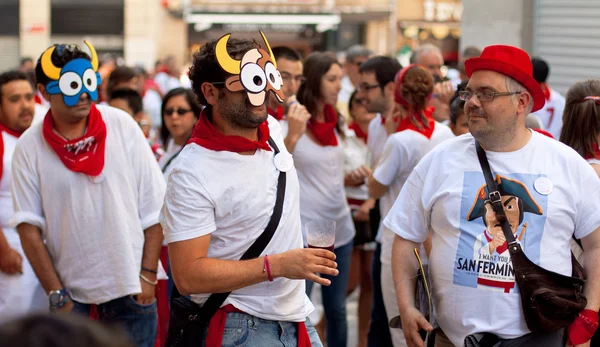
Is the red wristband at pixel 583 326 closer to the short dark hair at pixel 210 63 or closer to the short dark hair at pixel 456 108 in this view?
the short dark hair at pixel 210 63

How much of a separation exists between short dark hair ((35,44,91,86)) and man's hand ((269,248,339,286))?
209cm

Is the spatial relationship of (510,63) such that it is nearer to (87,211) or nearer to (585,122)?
(585,122)

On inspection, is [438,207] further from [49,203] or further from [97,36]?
[97,36]

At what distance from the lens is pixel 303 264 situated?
3.16 meters

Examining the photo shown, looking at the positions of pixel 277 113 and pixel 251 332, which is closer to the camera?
pixel 251 332

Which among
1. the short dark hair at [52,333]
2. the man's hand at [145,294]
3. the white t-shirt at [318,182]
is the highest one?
the short dark hair at [52,333]

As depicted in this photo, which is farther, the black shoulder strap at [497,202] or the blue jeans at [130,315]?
the blue jeans at [130,315]

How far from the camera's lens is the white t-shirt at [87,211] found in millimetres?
4453

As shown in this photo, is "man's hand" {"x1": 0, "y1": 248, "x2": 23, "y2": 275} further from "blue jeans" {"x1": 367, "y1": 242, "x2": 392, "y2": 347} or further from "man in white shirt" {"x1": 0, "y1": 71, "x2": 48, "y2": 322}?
"blue jeans" {"x1": 367, "y1": 242, "x2": 392, "y2": 347}

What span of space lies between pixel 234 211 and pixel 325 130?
2.60 metres

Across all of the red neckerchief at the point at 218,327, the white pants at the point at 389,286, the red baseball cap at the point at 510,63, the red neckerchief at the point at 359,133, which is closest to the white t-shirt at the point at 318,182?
the white pants at the point at 389,286

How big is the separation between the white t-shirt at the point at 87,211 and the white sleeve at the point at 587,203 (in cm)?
226

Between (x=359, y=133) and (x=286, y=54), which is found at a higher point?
(x=286, y=54)

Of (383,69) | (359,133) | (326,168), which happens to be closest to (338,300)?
(326,168)
